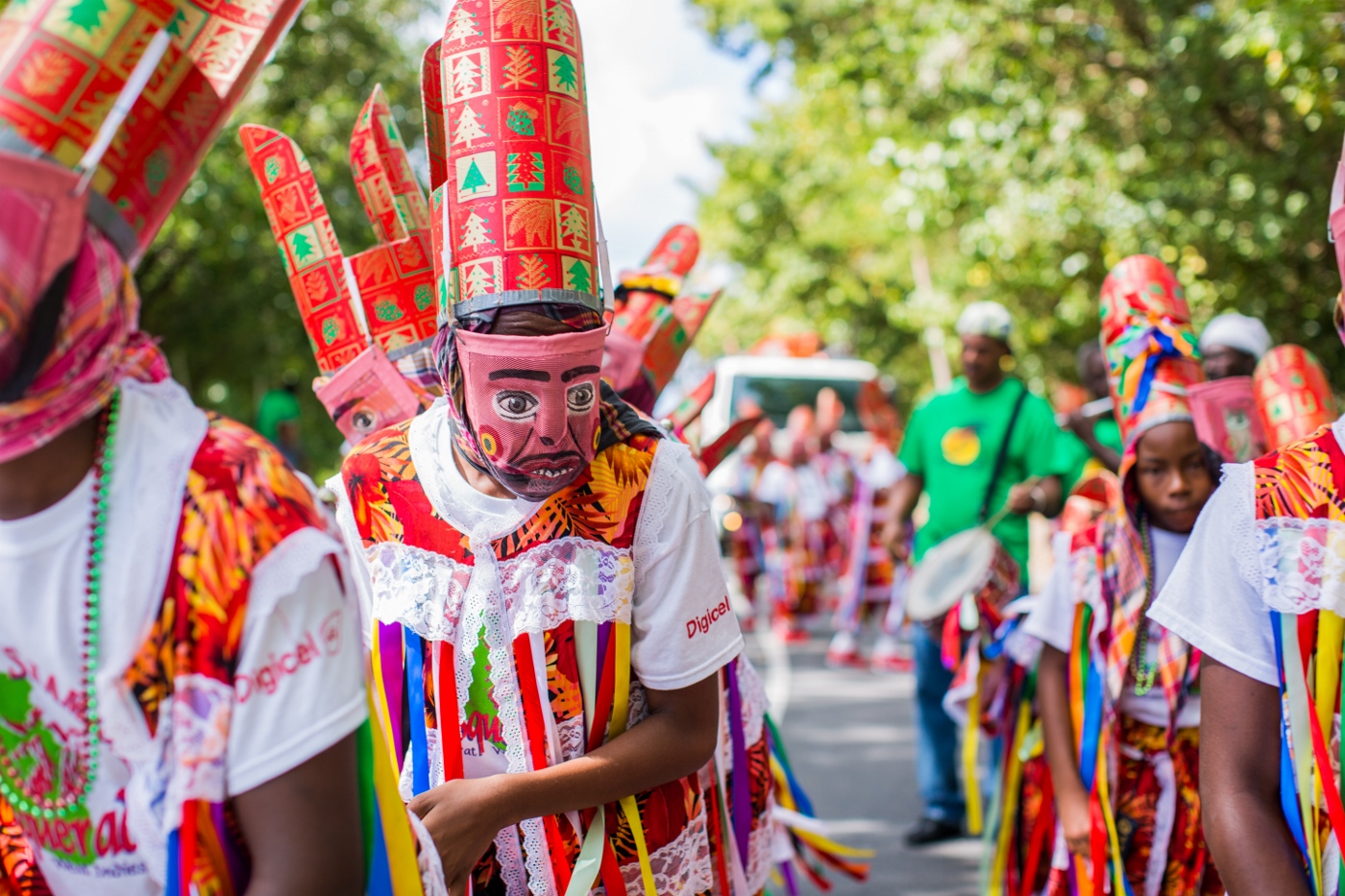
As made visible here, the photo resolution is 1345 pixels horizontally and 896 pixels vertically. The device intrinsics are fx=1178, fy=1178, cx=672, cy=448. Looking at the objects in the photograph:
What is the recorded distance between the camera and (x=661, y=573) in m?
2.05

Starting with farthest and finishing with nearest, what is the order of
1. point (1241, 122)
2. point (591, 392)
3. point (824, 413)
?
point (824, 413) → point (1241, 122) → point (591, 392)

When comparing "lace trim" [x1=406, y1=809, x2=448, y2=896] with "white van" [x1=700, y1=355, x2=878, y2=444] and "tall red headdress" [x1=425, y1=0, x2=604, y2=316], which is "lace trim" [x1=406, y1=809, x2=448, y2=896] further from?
"white van" [x1=700, y1=355, x2=878, y2=444]

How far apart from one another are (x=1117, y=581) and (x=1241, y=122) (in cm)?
582

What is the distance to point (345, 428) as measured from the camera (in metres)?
2.63

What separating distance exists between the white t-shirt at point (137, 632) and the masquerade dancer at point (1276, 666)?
130cm

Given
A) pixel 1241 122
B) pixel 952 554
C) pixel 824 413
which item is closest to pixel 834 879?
pixel 952 554

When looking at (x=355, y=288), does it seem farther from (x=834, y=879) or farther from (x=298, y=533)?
(x=834, y=879)

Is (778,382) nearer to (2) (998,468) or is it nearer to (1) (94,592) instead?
(2) (998,468)

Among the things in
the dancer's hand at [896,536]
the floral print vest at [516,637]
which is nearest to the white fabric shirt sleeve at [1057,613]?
the floral print vest at [516,637]

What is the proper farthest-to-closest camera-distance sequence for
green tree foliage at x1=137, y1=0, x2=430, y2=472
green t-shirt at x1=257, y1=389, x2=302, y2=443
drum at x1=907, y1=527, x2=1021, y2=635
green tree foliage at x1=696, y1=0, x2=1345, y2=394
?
green tree foliage at x1=137, y1=0, x2=430, y2=472, green t-shirt at x1=257, y1=389, x2=302, y2=443, green tree foliage at x1=696, y1=0, x2=1345, y2=394, drum at x1=907, y1=527, x2=1021, y2=635

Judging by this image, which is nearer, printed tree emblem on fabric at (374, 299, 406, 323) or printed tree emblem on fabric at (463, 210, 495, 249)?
printed tree emblem on fabric at (463, 210, 495, 249)

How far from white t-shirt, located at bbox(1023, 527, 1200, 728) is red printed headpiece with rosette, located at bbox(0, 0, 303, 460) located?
2177 mm

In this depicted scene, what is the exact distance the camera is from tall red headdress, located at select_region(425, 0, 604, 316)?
1.89 meters

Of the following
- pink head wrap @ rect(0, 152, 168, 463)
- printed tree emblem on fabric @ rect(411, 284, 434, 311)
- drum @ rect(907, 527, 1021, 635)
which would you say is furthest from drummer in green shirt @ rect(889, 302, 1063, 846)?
pink head wrap @ rect(0, 152, 168, 463)
